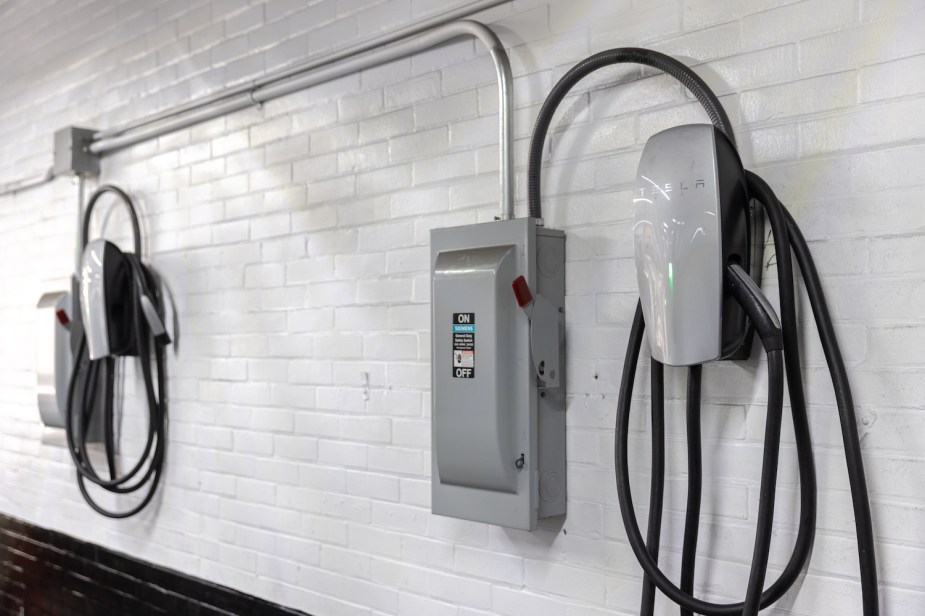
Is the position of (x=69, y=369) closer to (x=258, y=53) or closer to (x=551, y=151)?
(x=258, y=53)

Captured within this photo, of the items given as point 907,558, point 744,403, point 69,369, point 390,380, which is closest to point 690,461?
point 744,403

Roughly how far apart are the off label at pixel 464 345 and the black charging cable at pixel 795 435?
1.39 feet

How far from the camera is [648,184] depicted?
1.76m

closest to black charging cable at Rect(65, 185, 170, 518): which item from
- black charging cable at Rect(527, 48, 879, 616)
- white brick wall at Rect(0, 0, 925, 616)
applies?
white brick wall at Rect(0, 0, 925, 616)

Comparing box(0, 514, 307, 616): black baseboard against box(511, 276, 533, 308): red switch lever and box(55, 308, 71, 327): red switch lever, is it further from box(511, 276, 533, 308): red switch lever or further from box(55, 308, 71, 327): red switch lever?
box(511, 276, 533, 308): red switch lever

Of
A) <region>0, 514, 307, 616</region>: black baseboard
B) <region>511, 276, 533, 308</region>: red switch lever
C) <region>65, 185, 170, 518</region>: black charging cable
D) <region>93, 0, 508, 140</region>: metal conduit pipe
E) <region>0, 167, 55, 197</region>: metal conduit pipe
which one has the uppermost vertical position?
<region>93, 0, 508, 140</region>: metal conduit pipe

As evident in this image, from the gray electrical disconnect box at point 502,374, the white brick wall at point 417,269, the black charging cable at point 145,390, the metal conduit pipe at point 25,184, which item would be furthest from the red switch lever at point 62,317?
the gray electrical disconnect box at point 502,374

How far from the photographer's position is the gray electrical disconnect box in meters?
2.13

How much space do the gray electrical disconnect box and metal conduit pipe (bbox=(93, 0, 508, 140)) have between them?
2.21 feet

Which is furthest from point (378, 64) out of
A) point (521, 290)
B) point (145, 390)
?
point (145, 390)

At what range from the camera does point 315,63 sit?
287 centimetres

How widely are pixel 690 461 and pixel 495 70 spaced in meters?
1.22

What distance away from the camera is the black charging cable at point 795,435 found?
165 cm

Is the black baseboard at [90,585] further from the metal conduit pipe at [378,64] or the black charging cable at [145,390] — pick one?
the metal conduit pipe at [378,64]
